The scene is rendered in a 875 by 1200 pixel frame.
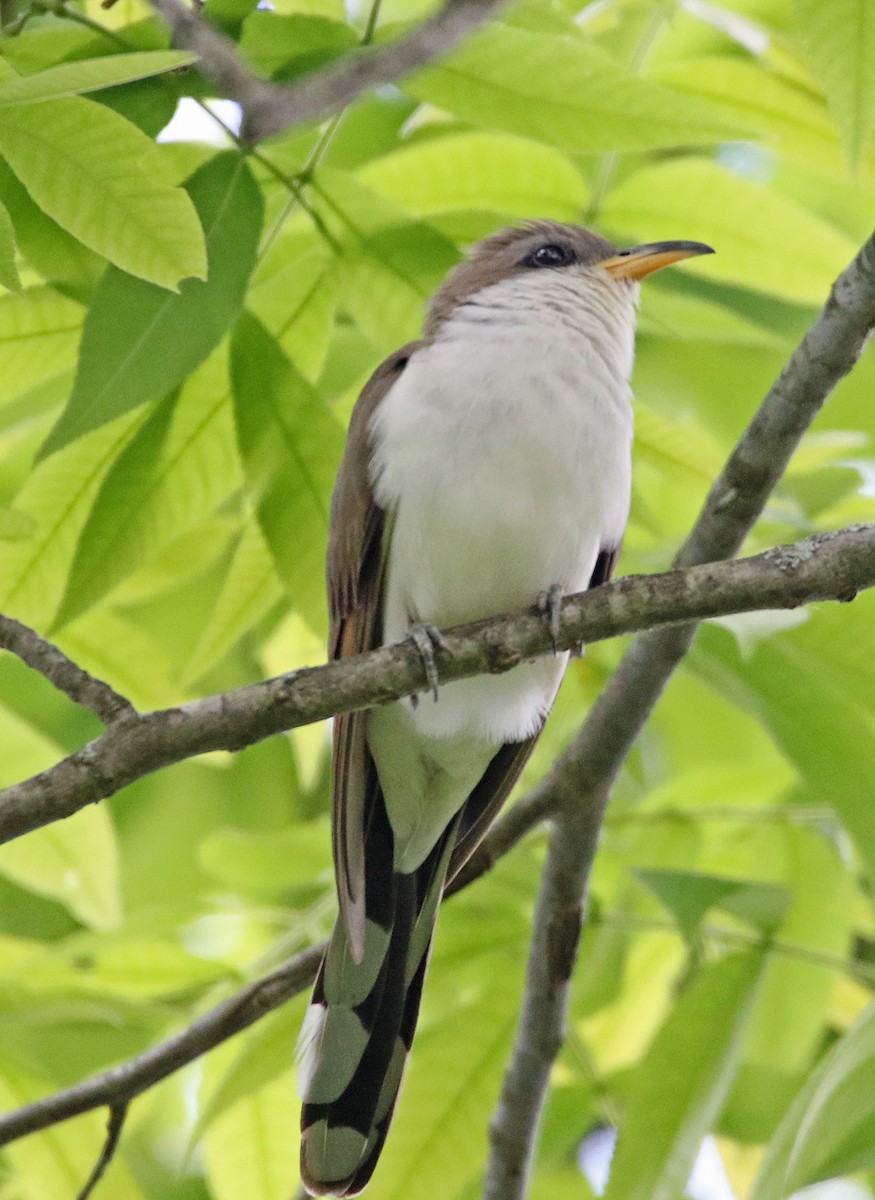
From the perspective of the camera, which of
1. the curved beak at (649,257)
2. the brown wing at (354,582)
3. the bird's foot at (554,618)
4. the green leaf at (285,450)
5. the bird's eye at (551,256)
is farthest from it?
the bird's eye at (551,256)

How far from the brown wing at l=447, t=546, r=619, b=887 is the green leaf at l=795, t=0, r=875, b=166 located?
61.4 inches

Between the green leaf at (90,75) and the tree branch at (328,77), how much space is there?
298 millimetres

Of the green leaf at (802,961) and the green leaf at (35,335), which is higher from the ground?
the green leaf at (35,335)

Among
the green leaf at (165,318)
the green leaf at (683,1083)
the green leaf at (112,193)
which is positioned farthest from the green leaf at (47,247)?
the green leaf at (683,1083)

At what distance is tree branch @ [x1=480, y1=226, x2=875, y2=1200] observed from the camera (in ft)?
9.56

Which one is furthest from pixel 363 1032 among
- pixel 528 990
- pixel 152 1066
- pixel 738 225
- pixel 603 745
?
pixel 738 225

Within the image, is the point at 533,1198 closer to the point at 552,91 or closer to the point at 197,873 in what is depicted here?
the point at 197,873

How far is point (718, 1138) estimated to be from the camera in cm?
410

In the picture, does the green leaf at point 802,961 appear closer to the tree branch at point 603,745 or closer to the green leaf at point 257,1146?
the tree branch at point 603,745

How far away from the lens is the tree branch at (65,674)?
2.72 m

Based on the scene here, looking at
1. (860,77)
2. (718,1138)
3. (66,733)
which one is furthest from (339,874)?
(66,733)

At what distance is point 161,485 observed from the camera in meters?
3.41

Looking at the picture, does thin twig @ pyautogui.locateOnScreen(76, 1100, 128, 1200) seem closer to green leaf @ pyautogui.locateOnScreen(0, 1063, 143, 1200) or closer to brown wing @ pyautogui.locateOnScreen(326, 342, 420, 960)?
green leaf @ pyautogui.locateOnScreen(0, 1063, 143, 1200)

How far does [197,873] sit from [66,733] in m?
0.79
